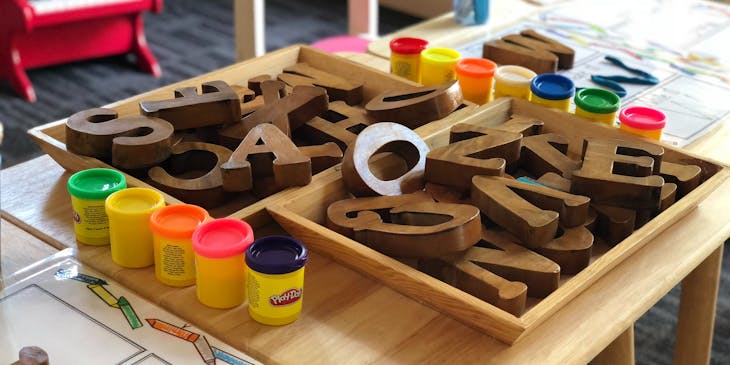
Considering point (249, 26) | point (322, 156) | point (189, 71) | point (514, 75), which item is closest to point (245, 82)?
point (322, 156)

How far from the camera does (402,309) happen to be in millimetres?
1077

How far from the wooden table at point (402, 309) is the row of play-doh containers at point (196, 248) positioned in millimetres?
29

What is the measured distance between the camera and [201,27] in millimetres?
4215

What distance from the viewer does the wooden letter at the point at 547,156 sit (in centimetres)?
132

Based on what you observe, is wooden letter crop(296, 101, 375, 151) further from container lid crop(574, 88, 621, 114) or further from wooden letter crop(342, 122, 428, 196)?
container lid crop(574, 88, 621, 114)

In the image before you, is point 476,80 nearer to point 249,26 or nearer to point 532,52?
point 532,52

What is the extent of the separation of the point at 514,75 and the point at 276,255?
0.76 m

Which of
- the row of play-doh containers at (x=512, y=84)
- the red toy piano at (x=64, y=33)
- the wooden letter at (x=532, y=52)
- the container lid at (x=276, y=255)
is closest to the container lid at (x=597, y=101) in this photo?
the row of play-doh containers at (x=512, y=84)

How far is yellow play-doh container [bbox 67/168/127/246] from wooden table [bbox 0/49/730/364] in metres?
0.04

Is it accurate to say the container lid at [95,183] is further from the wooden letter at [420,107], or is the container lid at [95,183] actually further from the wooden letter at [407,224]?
the wooden letter at [420,107]

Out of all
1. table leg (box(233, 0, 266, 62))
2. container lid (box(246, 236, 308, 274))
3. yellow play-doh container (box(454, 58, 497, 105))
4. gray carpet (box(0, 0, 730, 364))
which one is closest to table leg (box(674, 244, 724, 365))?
gray carpet (box(0, 0, 730, 364))

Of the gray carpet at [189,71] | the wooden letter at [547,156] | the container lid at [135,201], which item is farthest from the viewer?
the gray carpet at [189,71]

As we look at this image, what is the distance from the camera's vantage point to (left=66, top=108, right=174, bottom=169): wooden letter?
1243 mm

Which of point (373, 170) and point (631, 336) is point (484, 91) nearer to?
point (373, 170)
